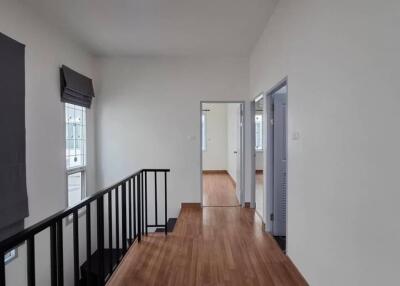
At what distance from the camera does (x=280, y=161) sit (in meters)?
3.44

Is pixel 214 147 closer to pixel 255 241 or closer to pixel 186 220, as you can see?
pixel 186 220

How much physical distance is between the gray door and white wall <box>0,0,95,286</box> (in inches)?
116

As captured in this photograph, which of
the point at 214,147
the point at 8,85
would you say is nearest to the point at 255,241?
the point at 8,85

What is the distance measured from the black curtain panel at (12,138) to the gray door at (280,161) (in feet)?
9.73

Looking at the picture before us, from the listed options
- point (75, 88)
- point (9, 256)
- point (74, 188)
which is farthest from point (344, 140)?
point (74, 188)

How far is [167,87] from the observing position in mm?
4898

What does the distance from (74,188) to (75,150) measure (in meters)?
0.63

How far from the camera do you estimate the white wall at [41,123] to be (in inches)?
113

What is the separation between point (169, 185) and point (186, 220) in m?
1.04

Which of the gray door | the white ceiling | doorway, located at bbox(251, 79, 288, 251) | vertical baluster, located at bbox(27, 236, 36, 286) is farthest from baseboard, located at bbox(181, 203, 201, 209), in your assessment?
vertical baluster, located at bbox(27, 236, 36, 286)

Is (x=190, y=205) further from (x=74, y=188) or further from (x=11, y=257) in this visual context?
(x=11, y=257)

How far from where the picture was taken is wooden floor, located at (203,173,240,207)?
5.23 m

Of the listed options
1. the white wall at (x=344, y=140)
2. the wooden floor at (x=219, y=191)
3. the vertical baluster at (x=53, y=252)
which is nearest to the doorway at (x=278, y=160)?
the white wall at (x=344, y=140)

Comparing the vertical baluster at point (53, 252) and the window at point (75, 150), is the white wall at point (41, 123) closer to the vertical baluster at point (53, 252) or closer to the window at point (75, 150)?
the window at point (75, 150)
